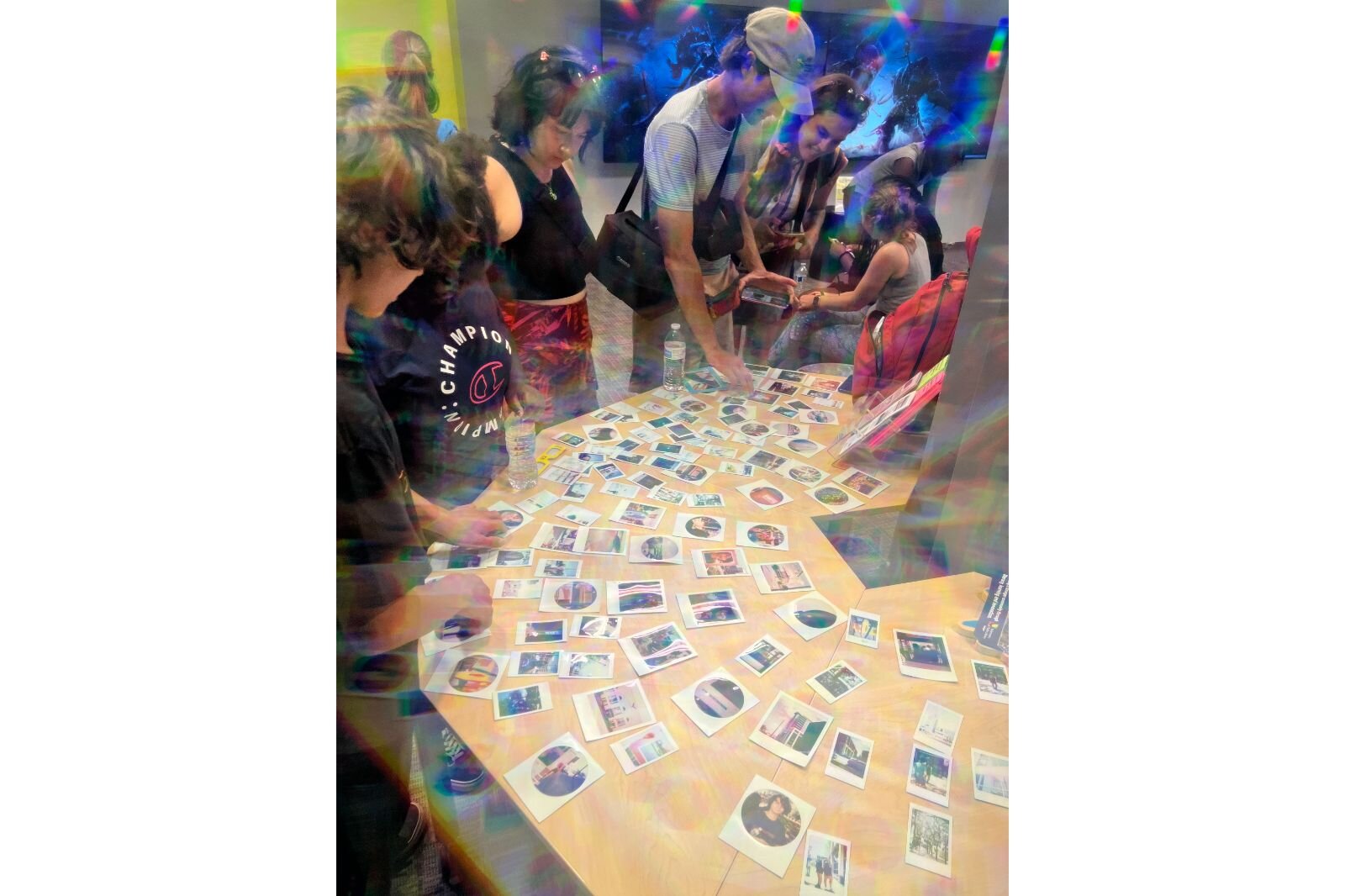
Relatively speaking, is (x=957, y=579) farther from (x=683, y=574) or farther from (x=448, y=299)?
(x=448, y=299)

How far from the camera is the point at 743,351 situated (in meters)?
1.41

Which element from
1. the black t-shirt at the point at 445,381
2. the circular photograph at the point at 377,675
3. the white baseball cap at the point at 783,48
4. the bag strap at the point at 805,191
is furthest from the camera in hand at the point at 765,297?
the circular photograph at the point at 377,675

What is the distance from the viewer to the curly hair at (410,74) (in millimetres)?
865

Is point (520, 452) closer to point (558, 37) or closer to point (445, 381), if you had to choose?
point (445, 381)

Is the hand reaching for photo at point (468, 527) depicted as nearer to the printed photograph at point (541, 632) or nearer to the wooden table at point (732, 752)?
the wooden table at point (732, 752)

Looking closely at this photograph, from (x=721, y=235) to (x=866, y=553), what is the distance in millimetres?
A: 728

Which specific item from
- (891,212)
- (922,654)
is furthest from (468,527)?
(891,212)

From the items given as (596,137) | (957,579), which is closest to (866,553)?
(957,579)

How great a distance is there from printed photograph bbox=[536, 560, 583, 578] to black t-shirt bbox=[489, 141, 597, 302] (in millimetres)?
482

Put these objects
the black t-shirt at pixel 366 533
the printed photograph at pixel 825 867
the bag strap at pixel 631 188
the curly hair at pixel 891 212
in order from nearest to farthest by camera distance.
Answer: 1. the printed photograph at pixel 825 867
2. the black t-shirt at pixel 366 533
3. the bag strap at pixel 631 188
4. the curly hair at pixel 891 212

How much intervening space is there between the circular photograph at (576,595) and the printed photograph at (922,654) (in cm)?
43

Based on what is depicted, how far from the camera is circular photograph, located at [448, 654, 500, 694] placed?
76 cm

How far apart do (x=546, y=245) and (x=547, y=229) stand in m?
0.03

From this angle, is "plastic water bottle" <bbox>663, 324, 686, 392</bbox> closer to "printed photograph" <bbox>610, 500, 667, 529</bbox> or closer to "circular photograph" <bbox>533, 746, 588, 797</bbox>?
"printed photograph" <bbox>610, 500, 667, 529</bbox>
